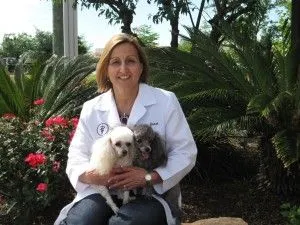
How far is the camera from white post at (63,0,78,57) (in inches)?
378

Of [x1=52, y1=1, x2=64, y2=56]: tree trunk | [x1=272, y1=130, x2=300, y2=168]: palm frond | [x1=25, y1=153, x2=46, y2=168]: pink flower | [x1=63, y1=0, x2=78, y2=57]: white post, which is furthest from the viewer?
[x1=52, y1=1, x2=64, y2=56]: tree trunk

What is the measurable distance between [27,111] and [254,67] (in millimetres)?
3162

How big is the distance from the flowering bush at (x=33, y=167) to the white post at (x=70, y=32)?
438 centimetres

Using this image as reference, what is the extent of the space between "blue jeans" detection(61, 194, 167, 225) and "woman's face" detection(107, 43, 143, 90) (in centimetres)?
83

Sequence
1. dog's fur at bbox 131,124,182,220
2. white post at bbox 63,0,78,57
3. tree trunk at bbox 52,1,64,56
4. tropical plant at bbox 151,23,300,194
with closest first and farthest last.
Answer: dog's fur at bbox 131,124,182,220 → tropical plant at bbox 151,23,300,194 → white post at bbox 63,0,78,57 → tree trunk at bbox 52,1,64,56

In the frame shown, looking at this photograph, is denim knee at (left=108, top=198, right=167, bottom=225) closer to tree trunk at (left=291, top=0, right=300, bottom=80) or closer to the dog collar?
the dog collar

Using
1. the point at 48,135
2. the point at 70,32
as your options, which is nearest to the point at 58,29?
the point at 70,32

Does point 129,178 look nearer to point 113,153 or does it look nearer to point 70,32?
point 113,153

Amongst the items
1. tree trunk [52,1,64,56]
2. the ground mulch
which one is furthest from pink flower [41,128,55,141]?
tree trunk [52,1,64,56]

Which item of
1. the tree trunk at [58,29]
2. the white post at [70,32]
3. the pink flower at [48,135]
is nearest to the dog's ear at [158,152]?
the pink flower at [48,135]

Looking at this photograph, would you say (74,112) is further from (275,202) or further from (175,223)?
(175,223)

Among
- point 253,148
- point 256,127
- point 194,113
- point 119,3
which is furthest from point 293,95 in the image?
point 119,3

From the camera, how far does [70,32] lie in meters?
9.91

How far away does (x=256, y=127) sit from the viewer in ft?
19.7
